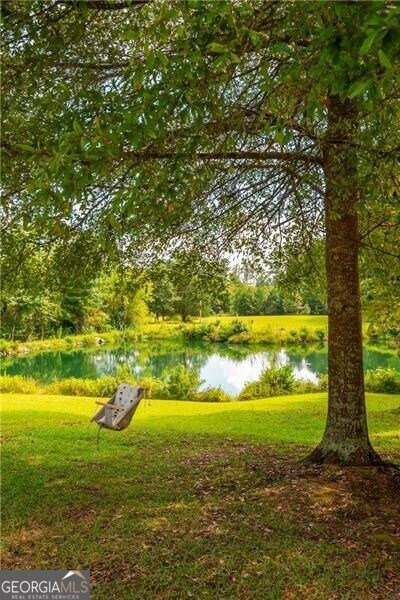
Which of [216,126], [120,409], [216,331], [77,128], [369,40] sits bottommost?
[120,409]

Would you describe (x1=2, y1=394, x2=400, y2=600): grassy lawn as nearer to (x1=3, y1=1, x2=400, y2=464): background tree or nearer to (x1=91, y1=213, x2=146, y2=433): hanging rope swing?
(x1=91, y1=213, x2=146, y2=433): hanging rope swing

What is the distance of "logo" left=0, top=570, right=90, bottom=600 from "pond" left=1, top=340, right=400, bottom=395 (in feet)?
42.7

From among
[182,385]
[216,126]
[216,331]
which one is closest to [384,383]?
[182,385]

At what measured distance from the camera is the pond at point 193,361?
1869 cm

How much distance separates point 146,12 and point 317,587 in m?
3.99

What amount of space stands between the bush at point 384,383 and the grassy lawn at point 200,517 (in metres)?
6.32

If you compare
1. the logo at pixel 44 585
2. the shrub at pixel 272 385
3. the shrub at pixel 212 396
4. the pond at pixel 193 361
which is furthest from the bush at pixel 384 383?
the logo at pixel 44 585

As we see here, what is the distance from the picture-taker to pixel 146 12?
11.1 ft

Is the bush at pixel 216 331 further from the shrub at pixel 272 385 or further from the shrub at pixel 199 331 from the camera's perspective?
the shrub at pixel 272 385

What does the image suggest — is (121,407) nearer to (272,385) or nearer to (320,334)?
(272,385)

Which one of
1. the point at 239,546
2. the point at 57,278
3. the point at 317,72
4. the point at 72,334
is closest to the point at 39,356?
the point at 72,334

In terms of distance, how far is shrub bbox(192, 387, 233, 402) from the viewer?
12.6m

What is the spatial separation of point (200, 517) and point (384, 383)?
34.1 ft

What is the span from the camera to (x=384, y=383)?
1294 centimetres
